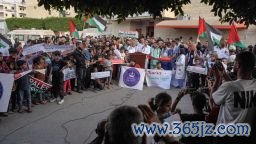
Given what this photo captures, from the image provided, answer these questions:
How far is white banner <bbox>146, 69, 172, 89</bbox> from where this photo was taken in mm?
14867

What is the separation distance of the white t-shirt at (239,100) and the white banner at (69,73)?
8.80 m

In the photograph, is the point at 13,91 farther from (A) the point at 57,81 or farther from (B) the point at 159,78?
(B) the point at 159,78

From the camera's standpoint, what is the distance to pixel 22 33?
2866 cm

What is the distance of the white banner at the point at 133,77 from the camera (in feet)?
47.1

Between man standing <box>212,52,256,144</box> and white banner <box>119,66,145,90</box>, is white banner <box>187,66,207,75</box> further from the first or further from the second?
man standing <box>212,52,256,144</box>

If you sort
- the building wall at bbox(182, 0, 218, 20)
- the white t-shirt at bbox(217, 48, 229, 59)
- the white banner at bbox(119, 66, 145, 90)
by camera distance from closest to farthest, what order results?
the white banner at bbox(119, 66, 145, 90), the white t-shirt at bbox(217, 48, 229, 59), the building wall at bbox(182, 0, 218, 20)

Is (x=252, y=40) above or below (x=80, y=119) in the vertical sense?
above

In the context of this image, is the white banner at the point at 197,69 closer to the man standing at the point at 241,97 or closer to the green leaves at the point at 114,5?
the green leaves at the point at 114,5

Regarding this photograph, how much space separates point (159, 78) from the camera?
15008 millimetres

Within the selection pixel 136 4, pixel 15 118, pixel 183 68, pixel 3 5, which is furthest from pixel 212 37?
pixel 3 5

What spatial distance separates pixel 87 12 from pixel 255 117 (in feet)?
9.76

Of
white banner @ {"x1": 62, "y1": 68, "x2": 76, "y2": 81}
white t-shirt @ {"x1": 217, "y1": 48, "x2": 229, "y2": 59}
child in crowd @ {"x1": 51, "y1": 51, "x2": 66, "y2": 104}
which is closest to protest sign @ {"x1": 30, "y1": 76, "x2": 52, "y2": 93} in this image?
child in crowd @ {"x1": 51, "y1": 51, "x2": 66, "y2": 104}

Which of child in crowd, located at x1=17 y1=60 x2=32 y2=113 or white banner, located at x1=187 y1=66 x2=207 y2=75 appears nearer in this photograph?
child in crowd, located at x1=17 y1=60 x2=32 y2=113

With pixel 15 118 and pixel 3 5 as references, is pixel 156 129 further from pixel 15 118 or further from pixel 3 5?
pixel 3 5
